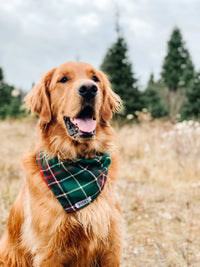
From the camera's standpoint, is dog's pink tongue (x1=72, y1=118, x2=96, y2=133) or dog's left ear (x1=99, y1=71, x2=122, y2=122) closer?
dog's pink tongue (x1=72, y1=118, x2=96, y2=133)

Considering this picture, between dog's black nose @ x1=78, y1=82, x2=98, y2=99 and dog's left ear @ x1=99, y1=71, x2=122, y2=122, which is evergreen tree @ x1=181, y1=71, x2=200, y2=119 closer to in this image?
dog's left ear @ x1=99, y1=71, x2=122, y2=122

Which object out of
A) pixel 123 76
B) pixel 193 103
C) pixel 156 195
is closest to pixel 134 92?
pixel 123 76

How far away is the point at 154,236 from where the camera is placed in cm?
295

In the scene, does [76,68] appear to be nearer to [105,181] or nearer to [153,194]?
[105,181]

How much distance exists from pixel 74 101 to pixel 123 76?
29.3 feet

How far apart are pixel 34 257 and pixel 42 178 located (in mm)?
592

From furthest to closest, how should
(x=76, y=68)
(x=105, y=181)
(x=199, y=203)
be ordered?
(x=199, y=203) < (x=76, y=68) < (x=105, y=181)

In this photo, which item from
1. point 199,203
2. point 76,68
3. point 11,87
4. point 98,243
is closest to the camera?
point 98,243

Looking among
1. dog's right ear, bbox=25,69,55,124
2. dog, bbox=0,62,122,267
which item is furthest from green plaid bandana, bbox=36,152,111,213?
dog's right ear, bbox=25,69,55,124

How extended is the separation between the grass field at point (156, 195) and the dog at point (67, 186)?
32.9 inches

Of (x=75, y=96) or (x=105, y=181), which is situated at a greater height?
(x=75, y=96)

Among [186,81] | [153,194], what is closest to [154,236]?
[153,194]

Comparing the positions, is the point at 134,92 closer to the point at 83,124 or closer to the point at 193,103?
the point at 193,103

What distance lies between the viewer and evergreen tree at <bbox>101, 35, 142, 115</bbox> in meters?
10.4
